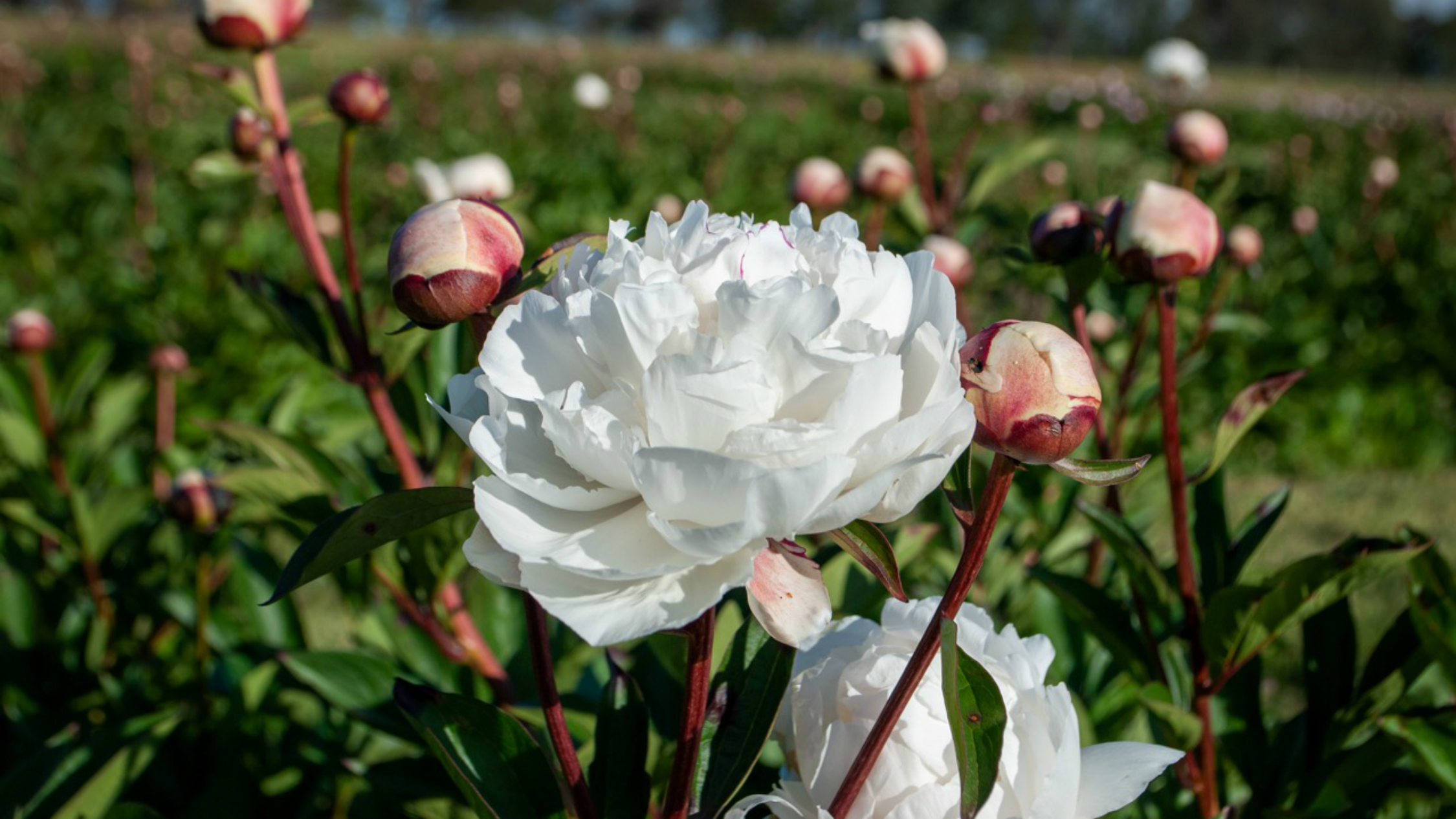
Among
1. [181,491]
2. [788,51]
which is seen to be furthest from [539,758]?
[788,51]

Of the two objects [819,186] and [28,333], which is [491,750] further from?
[28,333]

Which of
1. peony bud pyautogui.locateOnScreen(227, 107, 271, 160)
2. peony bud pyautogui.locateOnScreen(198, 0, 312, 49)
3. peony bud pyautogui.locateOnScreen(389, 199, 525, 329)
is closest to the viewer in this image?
peony bud pyautogui.locateOnScreen(389, 199, 525, 329)

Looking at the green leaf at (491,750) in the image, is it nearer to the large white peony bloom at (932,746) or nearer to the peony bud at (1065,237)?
the large white peony bloom at (932,746)

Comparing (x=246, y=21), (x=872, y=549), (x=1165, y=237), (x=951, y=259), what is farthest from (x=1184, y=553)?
(x=246, y=21)

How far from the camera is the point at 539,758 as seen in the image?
685 millimetres

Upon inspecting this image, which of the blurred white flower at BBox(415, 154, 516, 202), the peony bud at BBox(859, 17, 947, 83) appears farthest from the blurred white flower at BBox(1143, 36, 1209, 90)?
the blurred white flower at BBox(415, 154, 516, 202)

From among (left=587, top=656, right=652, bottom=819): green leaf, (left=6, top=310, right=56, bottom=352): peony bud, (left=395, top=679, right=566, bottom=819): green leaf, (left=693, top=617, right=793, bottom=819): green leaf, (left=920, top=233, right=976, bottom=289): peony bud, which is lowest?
(left=6, top=310, right=56, bottom=352): peony bud

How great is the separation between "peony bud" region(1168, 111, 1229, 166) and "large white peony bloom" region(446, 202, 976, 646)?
96 cm

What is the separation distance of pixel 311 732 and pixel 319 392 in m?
1.83

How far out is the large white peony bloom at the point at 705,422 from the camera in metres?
0.46

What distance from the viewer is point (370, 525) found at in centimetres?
54

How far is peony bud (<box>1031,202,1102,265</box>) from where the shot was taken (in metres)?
0.92

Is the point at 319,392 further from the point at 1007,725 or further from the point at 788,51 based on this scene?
the point at 788,51

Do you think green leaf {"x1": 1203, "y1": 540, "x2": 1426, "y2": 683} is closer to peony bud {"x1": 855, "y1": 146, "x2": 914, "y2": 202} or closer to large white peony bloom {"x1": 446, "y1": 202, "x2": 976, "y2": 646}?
large white peony bloom {"x1": 446, "y1": 202, "x2": 976, "y2": 646}
